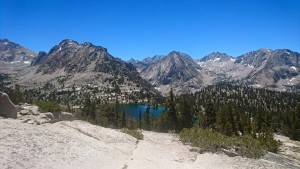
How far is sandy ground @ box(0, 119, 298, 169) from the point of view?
90.1ft

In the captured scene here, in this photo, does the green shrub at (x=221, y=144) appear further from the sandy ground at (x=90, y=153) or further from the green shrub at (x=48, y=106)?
the green shrub at (x=48, y=106)

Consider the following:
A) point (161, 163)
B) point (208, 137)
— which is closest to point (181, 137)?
point (208, 137)

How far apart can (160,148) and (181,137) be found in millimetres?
11773

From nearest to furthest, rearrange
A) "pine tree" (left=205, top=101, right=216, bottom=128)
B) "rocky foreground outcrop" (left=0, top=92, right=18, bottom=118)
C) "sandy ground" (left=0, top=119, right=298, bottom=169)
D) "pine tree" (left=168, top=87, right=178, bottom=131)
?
"sandy ground" (left=0, top=119, right=298, bottom=169) → "rocky foreground outcrop" (left=0, top=92, right=18, bottom=118) → "pine tree" (left=168, top=87, right=178, bottom=131) → "pine tree" (left=205, top=101, right=216, bottom=128)

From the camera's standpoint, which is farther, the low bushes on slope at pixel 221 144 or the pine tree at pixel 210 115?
the pine tree at pixel 210 115

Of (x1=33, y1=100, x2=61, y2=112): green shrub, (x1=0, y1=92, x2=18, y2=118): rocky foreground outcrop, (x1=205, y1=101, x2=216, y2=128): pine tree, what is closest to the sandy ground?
A: (x1=0, y1=92, x2=18, y2=118): rocky foreground outcrop

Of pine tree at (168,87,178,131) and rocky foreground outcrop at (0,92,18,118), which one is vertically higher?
rocky foreground outcrop at (0,92,18,118)

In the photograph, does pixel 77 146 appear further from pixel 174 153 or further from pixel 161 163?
pixel 174 153

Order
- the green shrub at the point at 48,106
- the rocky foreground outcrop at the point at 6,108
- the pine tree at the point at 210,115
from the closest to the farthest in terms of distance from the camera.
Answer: the rocky foreground outcrop at the point at 6,108 < the pine tree at the point at 210,115 < the green shrub at the point at 48,106

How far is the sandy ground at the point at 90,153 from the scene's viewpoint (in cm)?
2745

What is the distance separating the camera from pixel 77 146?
108 feet

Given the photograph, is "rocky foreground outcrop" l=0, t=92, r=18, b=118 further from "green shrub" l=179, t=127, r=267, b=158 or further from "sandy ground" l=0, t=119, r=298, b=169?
"green shrub" l=179, t=127, r=267, b=158

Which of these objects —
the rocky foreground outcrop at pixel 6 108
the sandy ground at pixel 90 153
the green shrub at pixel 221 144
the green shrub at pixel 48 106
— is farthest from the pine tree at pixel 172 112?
the rocky foreground outcrop at pixel 6 108

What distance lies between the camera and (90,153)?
3150 centimetres
